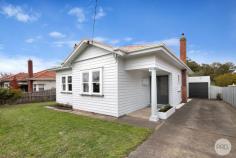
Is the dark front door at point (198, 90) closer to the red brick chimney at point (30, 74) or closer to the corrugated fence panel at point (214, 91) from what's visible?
the corrugated fence panel at point (214, 91)

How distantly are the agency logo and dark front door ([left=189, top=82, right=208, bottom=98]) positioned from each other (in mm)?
15837

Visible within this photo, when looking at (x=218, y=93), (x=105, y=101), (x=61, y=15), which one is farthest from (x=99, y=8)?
(x=218, y=93)

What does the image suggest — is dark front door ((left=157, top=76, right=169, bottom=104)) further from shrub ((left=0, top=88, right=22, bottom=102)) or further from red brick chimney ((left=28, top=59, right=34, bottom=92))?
red brick chimney ((left=28, top=59, right=34, bottom=92))

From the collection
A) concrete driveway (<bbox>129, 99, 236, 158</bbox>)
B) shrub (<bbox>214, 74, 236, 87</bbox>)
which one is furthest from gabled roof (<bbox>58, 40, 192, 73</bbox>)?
shrub (<bbox>214, 74, 236, 87</bbox>)

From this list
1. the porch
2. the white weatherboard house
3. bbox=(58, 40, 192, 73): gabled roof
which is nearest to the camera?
bbox=(58, 40, 192, 73): gabled roof

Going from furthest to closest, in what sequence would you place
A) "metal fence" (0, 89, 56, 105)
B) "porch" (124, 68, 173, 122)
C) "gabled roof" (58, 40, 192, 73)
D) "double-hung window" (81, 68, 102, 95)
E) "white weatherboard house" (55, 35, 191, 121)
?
"metal fence" (0, 89, 56, 105) → "porch" (124, 68, 173, 122) → "double-hung window" (81, 68, 102, 95) → "white weatherboard house" (55, 35, 191, 121) → "gabled roof" (58, 40, 192, 73)

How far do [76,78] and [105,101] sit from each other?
3.08m

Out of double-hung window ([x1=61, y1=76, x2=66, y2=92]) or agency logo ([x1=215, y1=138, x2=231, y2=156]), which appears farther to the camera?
double-hung window ([x1=61, y1=76, x2=66, y2=92])

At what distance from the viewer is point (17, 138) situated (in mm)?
5066

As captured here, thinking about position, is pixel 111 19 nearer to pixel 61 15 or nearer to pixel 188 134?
pixel 61 15

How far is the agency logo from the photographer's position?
12.8ft

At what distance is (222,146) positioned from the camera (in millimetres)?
4312

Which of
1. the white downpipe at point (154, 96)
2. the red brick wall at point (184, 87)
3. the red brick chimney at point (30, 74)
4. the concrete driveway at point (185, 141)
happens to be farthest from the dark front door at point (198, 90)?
the red brick chimney at point (30, 74)

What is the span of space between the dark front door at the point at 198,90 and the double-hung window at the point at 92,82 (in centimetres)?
1551
